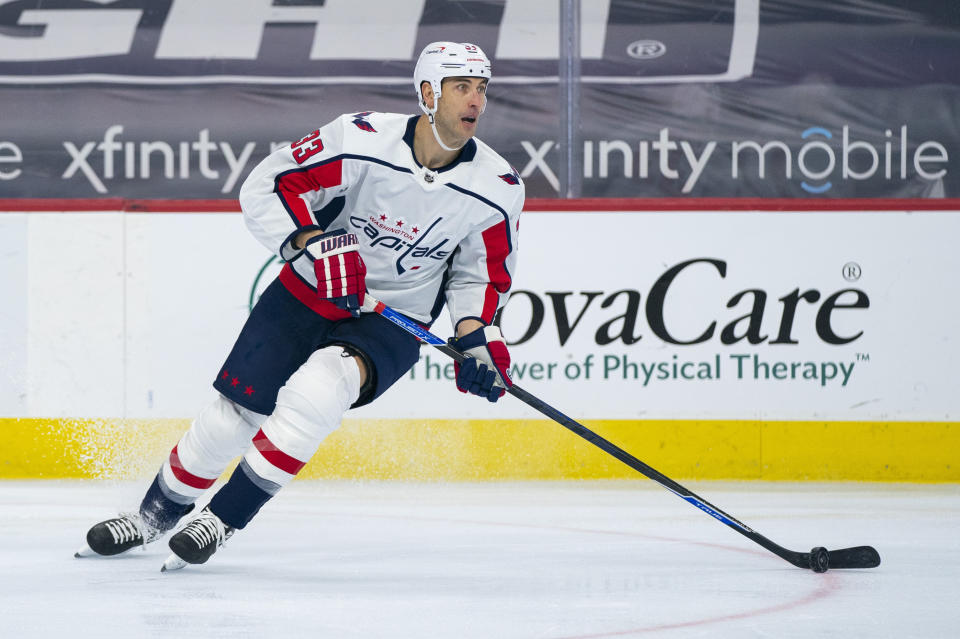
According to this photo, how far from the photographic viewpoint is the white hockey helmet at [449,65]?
9.31ft

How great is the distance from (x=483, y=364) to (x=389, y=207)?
39cm

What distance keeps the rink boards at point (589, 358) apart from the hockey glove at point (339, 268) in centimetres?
206

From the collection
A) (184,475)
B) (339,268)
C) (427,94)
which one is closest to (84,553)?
(184,475)

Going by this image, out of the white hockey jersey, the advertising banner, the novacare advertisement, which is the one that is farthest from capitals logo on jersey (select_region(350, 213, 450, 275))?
the advertising banner

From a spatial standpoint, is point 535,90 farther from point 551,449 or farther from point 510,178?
point 510,178

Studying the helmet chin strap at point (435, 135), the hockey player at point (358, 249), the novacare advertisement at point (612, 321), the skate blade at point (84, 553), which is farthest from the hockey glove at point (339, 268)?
the novacare advertisement at point (612, 321)

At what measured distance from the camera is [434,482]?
15.7 feet

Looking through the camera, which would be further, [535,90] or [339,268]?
[535,90]

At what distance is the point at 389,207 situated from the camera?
2.91 meters

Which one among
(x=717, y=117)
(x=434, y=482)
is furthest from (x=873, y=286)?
(x=434, y=482)

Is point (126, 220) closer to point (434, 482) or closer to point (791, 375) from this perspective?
point (434, 482)

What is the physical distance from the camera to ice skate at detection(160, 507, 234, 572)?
261cm

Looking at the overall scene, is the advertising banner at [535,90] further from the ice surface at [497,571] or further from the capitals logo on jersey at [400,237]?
the capitals logo on jersey at [400,237]

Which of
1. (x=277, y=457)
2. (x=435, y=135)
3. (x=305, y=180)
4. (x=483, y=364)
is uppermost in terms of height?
(x=435, y=135)
